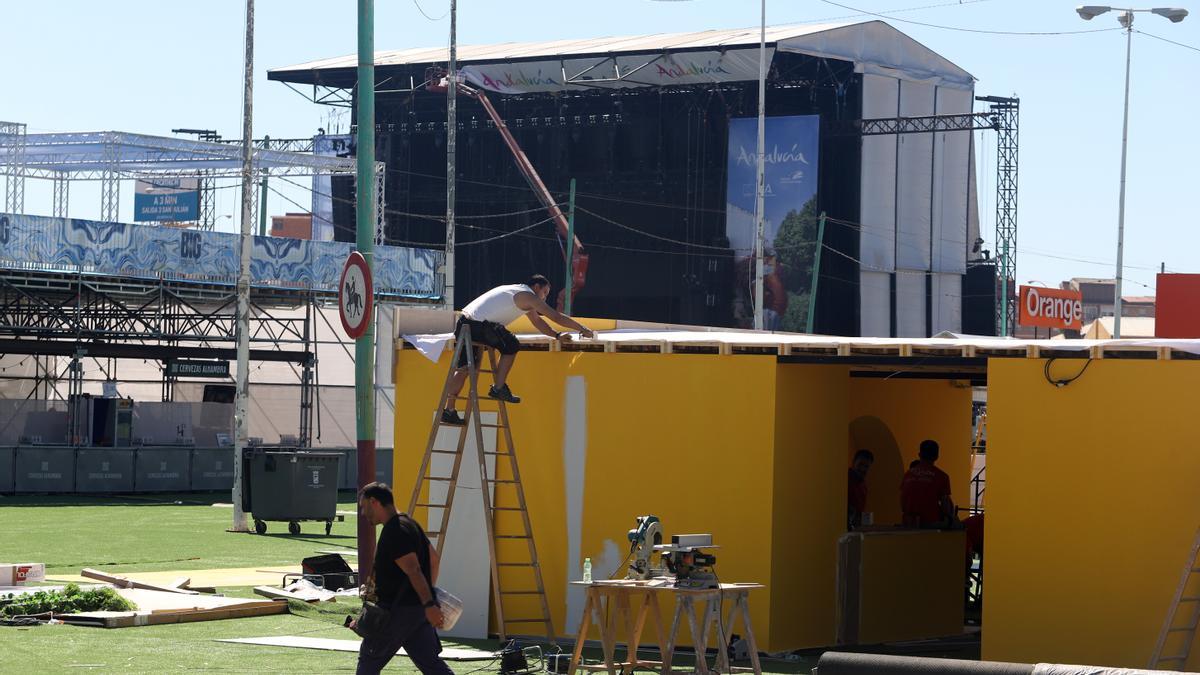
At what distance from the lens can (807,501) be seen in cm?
1609

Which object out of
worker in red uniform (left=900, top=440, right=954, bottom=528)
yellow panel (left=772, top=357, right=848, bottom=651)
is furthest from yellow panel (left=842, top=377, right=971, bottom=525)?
yellow panel (left=772, top=357, right=848, bottom=651)

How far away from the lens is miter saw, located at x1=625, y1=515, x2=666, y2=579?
532 inches

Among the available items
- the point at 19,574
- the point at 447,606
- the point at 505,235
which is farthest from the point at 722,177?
the point at 447,606

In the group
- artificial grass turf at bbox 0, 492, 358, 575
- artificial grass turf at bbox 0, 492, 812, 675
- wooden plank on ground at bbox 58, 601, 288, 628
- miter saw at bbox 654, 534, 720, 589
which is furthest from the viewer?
artificial grass turf at bbox 0, 492, 358, 575

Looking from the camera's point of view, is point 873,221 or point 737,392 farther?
point 873,221

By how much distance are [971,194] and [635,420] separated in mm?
58754

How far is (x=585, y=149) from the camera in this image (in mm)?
72438

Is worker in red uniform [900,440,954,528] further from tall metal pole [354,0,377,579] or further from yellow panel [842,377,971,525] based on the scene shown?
tall metal pole [354,0,377,579]

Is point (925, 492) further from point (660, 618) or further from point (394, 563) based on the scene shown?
point (394, 563)

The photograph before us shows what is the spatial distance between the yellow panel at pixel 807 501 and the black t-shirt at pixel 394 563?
17.4 ft

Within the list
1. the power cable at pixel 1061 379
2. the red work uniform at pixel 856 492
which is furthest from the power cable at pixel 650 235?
the power cable at pixel 1061 379

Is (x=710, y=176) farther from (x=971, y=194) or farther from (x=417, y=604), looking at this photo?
(x=417, y=604)

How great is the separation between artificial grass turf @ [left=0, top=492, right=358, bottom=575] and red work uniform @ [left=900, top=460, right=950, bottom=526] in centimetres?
856

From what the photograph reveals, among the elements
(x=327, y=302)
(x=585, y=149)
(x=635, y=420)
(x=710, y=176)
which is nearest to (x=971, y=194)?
(x=710, y=176)
